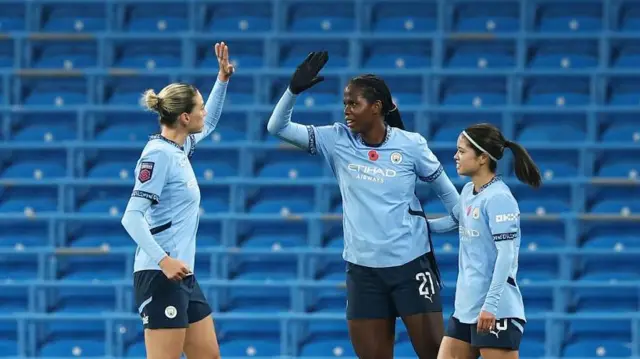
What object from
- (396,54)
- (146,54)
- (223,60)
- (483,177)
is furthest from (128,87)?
(483,177)

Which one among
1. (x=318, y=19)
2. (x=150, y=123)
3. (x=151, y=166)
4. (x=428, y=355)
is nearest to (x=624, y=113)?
(x=318, y=19)

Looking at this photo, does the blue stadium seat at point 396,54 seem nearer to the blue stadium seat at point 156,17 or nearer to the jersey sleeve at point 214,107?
the blue stadium seat at point 156,17

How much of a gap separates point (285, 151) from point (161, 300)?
361 centimetres

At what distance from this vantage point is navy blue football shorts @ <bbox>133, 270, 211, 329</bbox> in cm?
473

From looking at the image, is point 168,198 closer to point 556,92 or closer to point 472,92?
point 472,92

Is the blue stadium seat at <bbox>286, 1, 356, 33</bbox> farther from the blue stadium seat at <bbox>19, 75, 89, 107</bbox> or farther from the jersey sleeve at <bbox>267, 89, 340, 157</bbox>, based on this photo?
the jersey sleeve at <bbox>267, 89, 340, 157</bbox>

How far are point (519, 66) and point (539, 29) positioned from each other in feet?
1.69

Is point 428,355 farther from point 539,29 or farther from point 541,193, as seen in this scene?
point 539,29

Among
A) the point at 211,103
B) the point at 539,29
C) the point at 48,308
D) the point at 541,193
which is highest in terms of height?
the point at 539,29

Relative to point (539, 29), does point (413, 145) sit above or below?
below

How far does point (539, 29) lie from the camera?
859 centimetres

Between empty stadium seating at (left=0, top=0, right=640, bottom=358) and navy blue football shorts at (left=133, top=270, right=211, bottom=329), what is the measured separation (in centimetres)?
258

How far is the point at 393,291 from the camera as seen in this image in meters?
4.90

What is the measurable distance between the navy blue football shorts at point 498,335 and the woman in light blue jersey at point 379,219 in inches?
7.4
